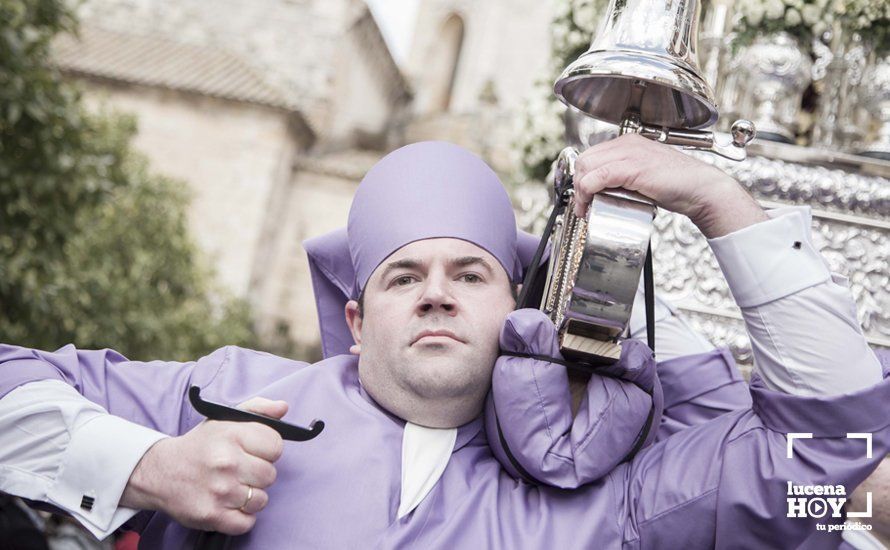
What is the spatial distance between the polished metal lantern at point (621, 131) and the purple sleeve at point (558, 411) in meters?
0.06

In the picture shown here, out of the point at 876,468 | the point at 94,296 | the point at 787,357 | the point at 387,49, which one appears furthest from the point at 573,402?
Result: the point at 387,49

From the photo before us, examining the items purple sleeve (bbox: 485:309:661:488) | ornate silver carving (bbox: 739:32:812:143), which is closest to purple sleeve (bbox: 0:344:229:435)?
purple sleeve (bbox: 485:309:661:488)

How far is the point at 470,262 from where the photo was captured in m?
2.31

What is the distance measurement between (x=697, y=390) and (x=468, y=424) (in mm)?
556

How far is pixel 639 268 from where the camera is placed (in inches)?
71.4

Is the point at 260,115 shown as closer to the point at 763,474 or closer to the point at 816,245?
the point at 816,245

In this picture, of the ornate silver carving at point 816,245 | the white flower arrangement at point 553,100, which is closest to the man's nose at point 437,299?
the ornate silver carving at point 816,245

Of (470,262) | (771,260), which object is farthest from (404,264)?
(771,260)

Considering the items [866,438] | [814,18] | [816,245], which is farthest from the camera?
[814,18]

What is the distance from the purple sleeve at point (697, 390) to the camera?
7.70 ft

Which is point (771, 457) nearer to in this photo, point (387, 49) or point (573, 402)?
point (573, 402)

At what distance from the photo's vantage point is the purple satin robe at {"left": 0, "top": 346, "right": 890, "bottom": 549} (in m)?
1.86

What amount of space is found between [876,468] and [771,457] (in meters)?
0.21

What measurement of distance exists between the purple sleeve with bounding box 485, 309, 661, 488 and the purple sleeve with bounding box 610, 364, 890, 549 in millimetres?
131
